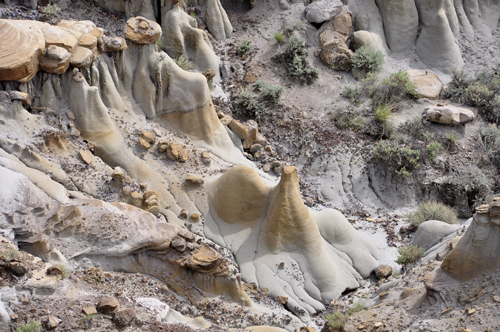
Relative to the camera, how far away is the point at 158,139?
34.0ft

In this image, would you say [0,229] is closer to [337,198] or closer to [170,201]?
[170,201]

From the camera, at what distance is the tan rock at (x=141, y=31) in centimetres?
1006

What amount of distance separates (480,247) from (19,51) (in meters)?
7.84

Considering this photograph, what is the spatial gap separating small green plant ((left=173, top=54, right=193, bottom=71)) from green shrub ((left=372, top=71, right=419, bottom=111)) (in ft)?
17.0

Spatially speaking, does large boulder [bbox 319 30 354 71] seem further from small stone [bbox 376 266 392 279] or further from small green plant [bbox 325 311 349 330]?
small green plant [bbox 325 311 349 330]

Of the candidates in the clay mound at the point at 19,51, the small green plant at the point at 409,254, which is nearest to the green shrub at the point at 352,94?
the small green plant at the point at 409,254

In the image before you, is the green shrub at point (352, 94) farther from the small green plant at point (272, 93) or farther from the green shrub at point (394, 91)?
the small green plant at point (272, 93)

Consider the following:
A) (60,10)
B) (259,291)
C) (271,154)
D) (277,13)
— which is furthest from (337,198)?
(60,10)

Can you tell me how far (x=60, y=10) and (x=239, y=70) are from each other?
5.03 m

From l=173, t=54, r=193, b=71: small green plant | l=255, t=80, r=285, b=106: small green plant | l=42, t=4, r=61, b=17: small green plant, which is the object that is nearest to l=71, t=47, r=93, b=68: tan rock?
l=42, t=4, r=61, b=17: small green plant

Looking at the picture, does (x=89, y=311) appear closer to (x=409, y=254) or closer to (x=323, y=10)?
(x=409, y=254)

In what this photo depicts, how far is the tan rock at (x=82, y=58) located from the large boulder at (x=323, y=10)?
839 centimetres

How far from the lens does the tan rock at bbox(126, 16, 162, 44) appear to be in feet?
33.0

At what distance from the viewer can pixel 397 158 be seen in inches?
510
